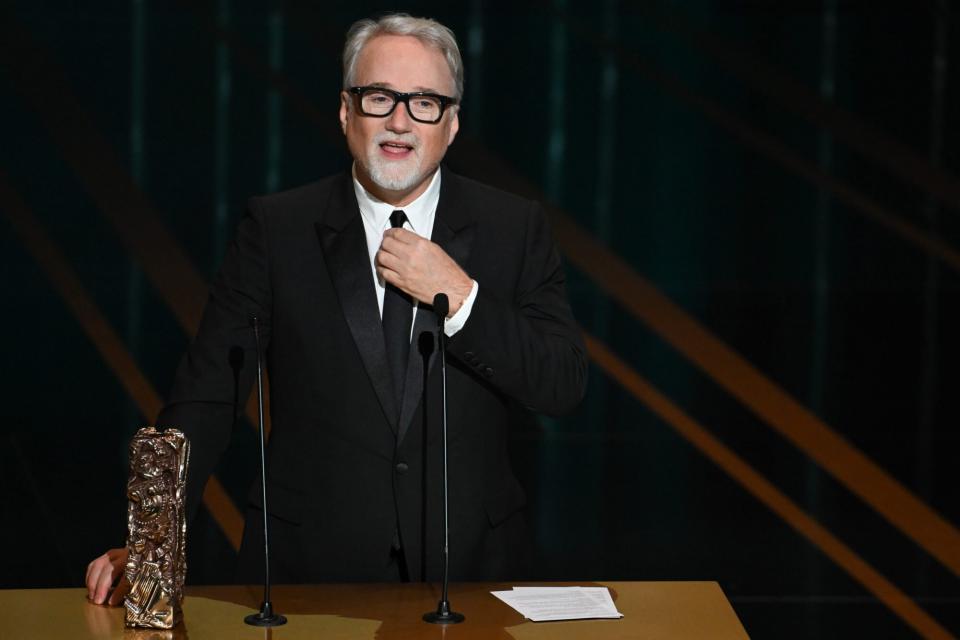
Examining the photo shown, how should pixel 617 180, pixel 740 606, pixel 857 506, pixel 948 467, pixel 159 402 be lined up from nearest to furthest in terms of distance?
pixel 740 606
pixel 857 506
pixel 948 467
pixel 159 402
pixel 617 180

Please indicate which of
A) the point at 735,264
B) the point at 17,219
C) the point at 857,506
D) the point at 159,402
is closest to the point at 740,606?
the point at 857,506

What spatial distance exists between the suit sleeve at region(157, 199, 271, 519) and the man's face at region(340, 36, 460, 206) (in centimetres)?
26

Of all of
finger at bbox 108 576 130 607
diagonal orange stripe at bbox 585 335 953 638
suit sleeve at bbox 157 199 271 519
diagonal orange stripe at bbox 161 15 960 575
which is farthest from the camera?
diagonal orange stripe at bbox 161 15 960 575

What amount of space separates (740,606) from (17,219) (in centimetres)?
632

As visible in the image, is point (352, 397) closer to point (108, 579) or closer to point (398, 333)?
point (398, 333)

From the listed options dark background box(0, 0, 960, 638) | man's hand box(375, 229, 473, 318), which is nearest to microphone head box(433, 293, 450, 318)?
man's hand box(375, 229, 473, 318)

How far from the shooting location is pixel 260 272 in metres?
2.23

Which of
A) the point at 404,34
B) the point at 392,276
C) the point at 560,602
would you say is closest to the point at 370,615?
the point at 560,602

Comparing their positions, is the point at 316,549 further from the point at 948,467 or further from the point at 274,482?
the point at 948,467

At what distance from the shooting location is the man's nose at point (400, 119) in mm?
2125

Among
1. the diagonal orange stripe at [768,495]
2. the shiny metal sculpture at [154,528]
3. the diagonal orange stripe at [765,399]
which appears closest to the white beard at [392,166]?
the shiny metal sculpture at [154,528]

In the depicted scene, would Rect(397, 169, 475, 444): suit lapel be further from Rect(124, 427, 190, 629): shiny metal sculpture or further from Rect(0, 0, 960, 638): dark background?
Rect(0, 0, 960, 638): dark background

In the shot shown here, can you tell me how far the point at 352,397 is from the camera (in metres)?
2.18

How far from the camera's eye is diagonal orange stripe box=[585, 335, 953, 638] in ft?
13.6
